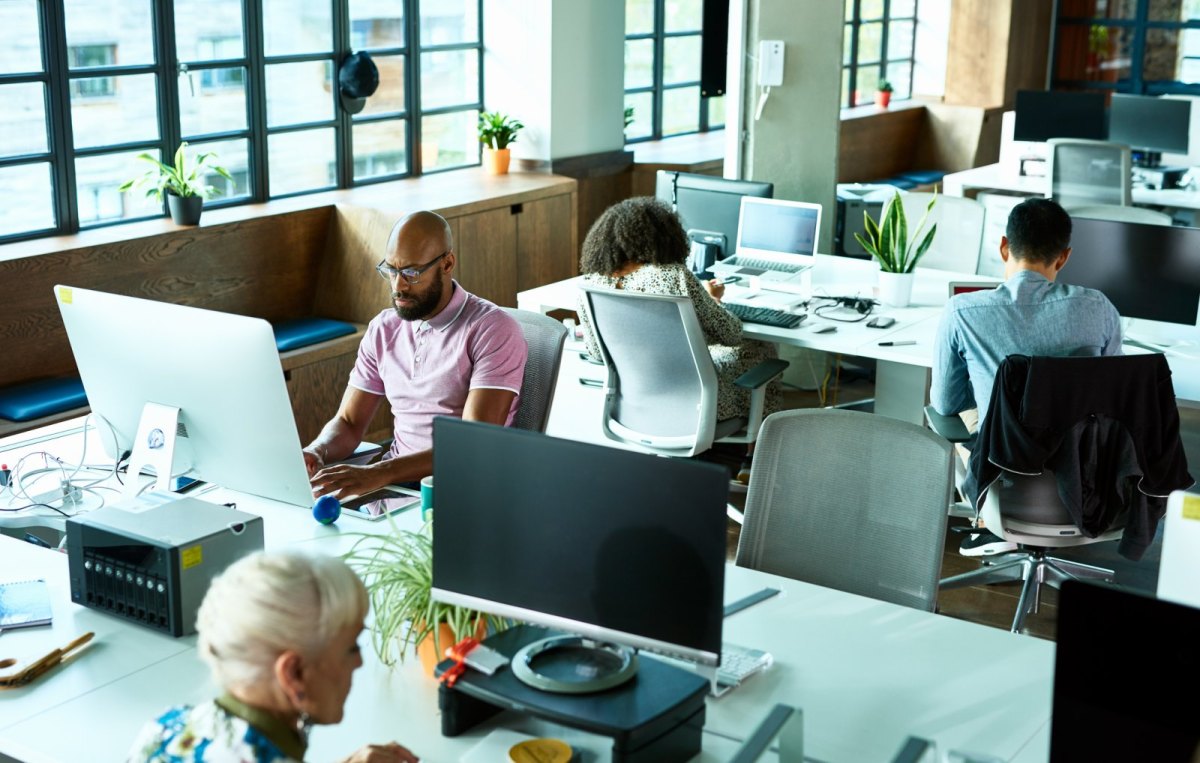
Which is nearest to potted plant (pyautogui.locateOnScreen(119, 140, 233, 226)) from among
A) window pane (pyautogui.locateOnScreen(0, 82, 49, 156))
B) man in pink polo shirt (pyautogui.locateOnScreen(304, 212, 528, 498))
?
window pane (pyautogui.locateOnScreen(0, 82, 49, 156))

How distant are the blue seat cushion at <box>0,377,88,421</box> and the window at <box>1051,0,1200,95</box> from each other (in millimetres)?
9526

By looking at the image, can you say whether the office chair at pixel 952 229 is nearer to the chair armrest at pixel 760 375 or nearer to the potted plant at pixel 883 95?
the chair armrest at pixel 760 375

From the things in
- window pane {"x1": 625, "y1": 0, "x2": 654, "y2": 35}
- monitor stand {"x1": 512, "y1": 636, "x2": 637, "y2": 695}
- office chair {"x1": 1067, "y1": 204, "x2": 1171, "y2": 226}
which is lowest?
monitor stand {"x1": 512, "y1": 636, "x2": 637, "y2": 695}

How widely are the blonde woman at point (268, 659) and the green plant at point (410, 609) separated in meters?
0.55

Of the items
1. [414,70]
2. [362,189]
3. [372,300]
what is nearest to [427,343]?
[372,300]

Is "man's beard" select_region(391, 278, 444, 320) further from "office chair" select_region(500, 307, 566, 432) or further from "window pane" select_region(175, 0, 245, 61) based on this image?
"window pane" select_region(175, 0, 245, 61)

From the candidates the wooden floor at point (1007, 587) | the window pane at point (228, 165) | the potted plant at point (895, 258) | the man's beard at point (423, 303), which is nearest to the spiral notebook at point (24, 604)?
the man's beard at point (423, 303)

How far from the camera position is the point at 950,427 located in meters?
3.97

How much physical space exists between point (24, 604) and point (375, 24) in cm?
480

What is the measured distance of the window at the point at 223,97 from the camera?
5.33m

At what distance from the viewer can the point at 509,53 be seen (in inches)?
287

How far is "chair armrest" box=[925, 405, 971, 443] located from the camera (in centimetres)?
392

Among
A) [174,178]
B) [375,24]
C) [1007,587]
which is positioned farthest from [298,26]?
[1007,587]

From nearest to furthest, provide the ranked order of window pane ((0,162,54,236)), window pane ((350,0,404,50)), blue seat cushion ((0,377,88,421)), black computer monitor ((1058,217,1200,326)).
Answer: black computer monitor ((1058,217,1200,326)) → blue seat cushion ((0,377,88,421)) → window pane ((0,162,54,236)) → window pane ((350,0,404,50))
